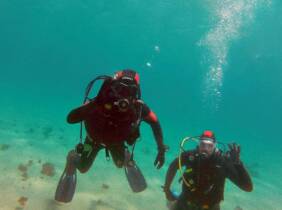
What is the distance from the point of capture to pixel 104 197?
10898 mm

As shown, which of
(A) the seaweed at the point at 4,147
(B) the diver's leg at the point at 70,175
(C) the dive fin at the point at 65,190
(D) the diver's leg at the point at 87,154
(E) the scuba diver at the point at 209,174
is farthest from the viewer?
(A) the seaweed at the point at 4,147

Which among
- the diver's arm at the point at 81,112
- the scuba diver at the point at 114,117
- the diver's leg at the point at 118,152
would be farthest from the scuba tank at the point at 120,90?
the diver's leg at the point at 118,152

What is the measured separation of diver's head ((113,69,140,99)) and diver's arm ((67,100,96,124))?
27.3 inches

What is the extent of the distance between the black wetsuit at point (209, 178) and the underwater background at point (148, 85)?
418 cm

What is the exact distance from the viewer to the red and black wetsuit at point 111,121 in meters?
5.97

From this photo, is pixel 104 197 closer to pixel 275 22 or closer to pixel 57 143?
pixel 57 143

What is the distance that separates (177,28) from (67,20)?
2655 centimetres

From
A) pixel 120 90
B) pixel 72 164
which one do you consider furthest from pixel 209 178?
pixel 72 164

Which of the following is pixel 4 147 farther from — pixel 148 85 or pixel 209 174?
pixel 148 85

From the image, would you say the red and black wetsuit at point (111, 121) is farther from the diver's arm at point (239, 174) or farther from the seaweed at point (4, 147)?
the seaweed at point (4, 147)

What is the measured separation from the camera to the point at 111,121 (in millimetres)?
6094

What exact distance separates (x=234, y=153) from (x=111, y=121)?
2491mm

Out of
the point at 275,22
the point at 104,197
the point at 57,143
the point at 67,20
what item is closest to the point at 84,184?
the point at 104,197

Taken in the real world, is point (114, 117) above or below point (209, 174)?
above
